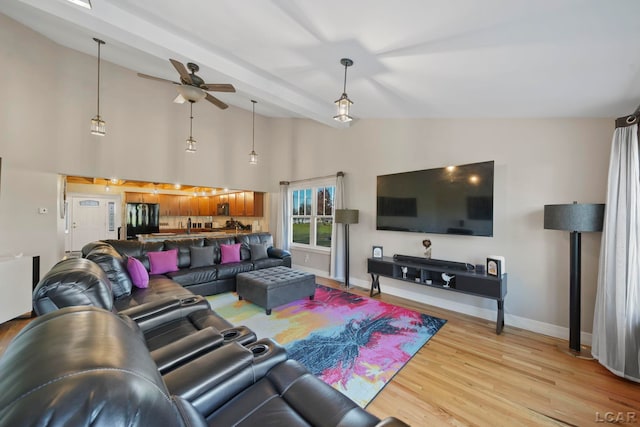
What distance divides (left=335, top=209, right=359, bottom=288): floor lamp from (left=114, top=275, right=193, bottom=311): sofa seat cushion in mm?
2725

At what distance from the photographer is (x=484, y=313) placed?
11.3 feet

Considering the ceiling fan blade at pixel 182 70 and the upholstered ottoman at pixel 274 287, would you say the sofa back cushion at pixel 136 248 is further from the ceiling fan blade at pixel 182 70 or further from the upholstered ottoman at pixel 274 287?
the ceiling fan blade at pixel 182 70

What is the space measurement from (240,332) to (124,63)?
17.4 ft

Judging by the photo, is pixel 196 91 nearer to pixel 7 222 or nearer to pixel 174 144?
pixel 174 144

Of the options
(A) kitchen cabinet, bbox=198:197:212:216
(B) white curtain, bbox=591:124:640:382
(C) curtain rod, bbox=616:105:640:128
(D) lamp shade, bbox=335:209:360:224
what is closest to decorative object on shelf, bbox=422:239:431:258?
(D) lamp shade, bbox=335:209:360:224

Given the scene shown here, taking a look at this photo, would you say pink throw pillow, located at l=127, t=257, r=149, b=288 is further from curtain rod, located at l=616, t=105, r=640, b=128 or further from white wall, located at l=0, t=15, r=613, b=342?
curtain rod, located at l=616, t=105, r=640, b=128

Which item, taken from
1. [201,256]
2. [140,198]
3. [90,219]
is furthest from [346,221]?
[90,219]

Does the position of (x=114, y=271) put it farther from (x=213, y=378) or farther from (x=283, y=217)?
(x=283, y=217)

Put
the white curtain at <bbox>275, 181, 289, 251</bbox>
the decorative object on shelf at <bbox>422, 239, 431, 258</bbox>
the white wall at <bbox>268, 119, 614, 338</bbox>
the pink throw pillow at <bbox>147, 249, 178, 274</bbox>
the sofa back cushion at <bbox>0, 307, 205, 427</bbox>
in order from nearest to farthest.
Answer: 1. the sofa back cushion at <bbox>0, 307, 205, 427</bbox>
2. the white wall at <bbox>268, 119, 614, 338</bbox>
3. the decorative object on shelf at <bbox>422, 239, 431, 258</bbox>
4. the pink throw pillow at <bbox>147, 249, 178, 274</bbox>
5. the white curtain at <bbox>275, 181, 289, 251</bbox>

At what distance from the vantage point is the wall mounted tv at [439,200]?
336cm

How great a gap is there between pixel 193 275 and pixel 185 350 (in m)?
2.92

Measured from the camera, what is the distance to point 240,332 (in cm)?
185

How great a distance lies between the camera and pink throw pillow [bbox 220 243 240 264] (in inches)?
190

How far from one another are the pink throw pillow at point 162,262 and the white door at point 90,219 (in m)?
5.49
